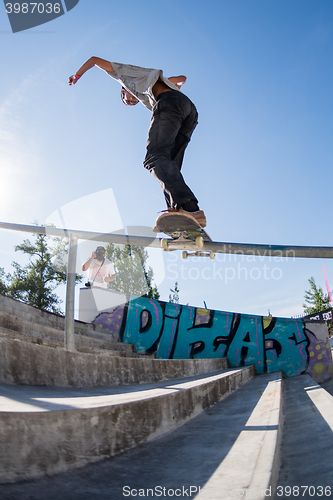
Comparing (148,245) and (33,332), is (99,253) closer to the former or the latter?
(33,332)

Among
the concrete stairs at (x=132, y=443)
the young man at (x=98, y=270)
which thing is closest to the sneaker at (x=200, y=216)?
the concrete stairs at (x=132, y=443)

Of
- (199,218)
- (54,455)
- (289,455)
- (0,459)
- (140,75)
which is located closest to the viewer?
(0,459)

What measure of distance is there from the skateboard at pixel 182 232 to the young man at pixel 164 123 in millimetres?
91

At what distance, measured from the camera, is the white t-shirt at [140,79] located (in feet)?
9.65

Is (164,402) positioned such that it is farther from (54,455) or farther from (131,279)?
(131,279)

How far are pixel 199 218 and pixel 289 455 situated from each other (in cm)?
184

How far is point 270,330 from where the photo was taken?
995cm

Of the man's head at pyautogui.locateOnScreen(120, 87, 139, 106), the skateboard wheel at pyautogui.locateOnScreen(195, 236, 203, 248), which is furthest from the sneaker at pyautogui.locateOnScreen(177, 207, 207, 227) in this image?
the man's head at pyautogui.locateOnScreen(120, 87, 139, 106)

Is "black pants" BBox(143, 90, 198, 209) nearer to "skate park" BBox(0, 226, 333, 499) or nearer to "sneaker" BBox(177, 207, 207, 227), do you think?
"sneaker" BBox(177, 207, 207, 227)

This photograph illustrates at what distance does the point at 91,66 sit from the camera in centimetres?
300

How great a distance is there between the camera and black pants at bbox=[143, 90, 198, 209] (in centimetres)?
268

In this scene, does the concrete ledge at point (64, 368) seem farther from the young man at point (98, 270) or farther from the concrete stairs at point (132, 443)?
the young man at point (98, 270)

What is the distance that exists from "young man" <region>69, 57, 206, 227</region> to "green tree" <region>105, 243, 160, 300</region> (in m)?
27.7

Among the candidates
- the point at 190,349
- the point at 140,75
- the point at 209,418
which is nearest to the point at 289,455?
the point at 209,418
